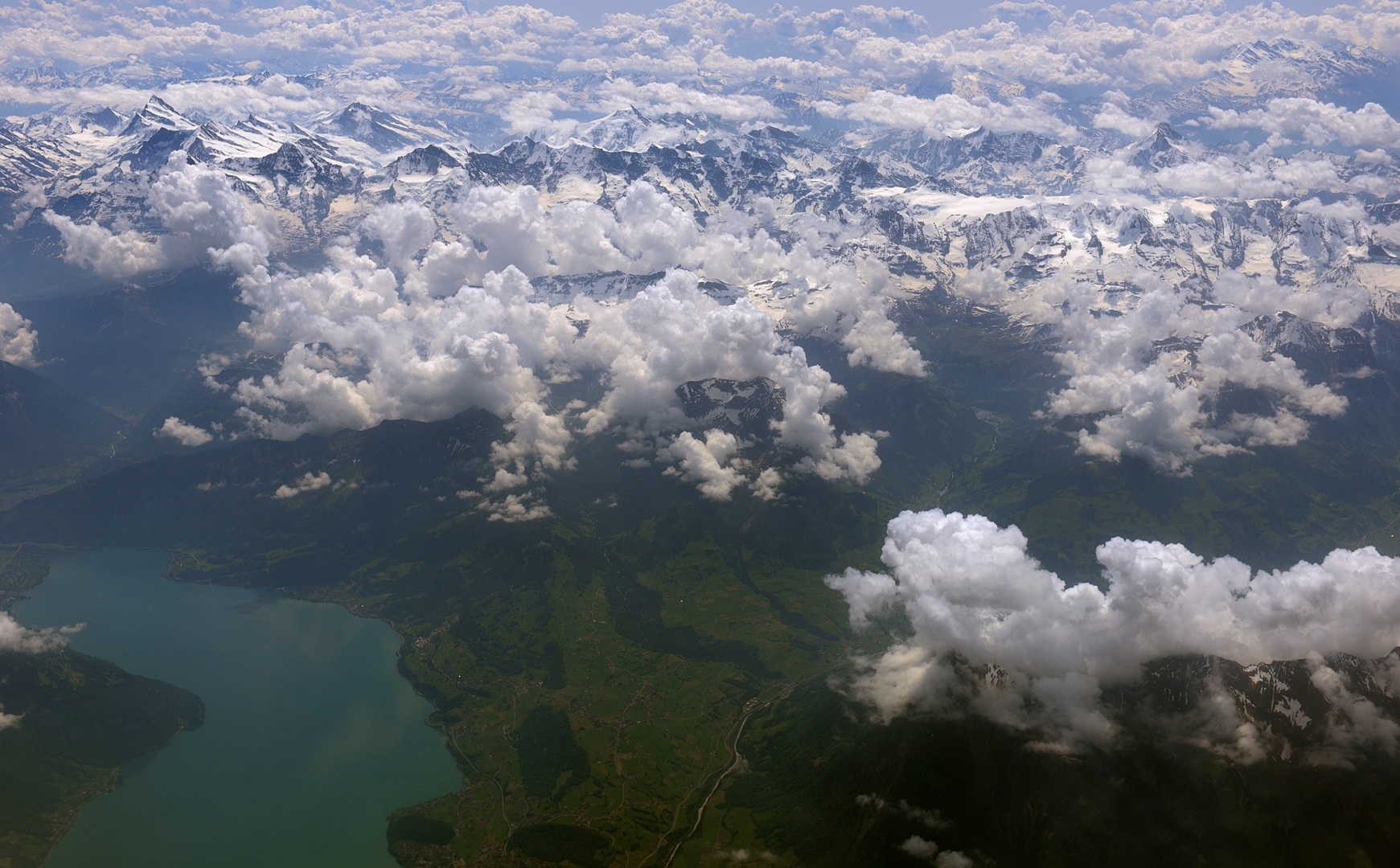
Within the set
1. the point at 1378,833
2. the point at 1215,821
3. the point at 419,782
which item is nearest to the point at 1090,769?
the point at 1215,821

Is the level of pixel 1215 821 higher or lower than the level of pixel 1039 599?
lower

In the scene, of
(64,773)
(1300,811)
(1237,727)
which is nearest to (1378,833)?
(1300,811)

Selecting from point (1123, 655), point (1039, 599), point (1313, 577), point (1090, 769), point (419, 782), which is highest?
point (1313, 577)

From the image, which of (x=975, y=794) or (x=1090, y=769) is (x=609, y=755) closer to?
(x=975, y=794)

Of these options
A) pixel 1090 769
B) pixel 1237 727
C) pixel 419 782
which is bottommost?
pixel 419 782

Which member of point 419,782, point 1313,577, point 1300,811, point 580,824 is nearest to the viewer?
point 1313,577

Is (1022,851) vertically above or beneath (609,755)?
above

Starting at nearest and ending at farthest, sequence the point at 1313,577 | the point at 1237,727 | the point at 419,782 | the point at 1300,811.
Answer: the point at 1313,577, the point at 1300,811, the point at 1237,727, the point at 419,782

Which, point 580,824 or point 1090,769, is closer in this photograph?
point 1090,769

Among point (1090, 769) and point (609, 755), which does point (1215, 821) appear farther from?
point (609, 755)
